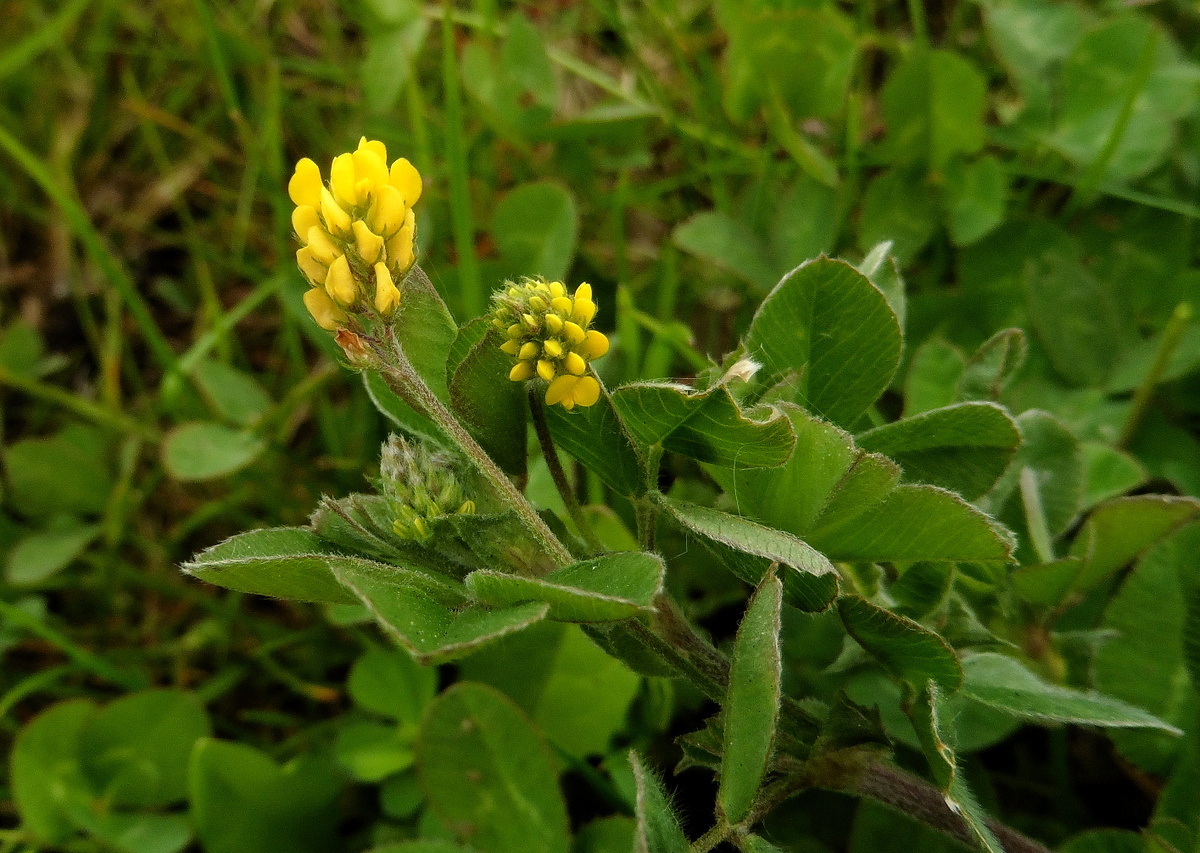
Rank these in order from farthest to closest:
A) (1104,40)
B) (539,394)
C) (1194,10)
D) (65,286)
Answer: (65,286), (1194,10), (1104,40), (539,394)

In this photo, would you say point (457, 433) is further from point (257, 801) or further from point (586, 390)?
point (257, 801)

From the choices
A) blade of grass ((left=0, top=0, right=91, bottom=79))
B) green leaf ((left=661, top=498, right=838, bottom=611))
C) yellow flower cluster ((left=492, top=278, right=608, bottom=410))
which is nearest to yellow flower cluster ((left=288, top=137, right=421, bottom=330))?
yellow flower cluster ((left=492, top=278, right=608, bottom=410))

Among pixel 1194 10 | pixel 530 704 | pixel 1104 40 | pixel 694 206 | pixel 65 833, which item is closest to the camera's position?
pixel 530 704

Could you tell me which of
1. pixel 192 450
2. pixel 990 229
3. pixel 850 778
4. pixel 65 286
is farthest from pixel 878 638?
pixel 65 286

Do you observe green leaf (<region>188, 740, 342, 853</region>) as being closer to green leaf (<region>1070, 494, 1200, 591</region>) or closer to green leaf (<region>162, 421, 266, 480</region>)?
green leaf (<region>162, 421, 266, 480</region>)

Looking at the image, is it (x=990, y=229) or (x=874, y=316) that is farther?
(x=990, y=229)

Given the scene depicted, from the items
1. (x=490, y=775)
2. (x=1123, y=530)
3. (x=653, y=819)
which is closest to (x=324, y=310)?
(x=653, y=819)

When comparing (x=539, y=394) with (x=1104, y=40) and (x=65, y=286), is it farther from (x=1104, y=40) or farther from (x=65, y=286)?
(x=65, y=286)
